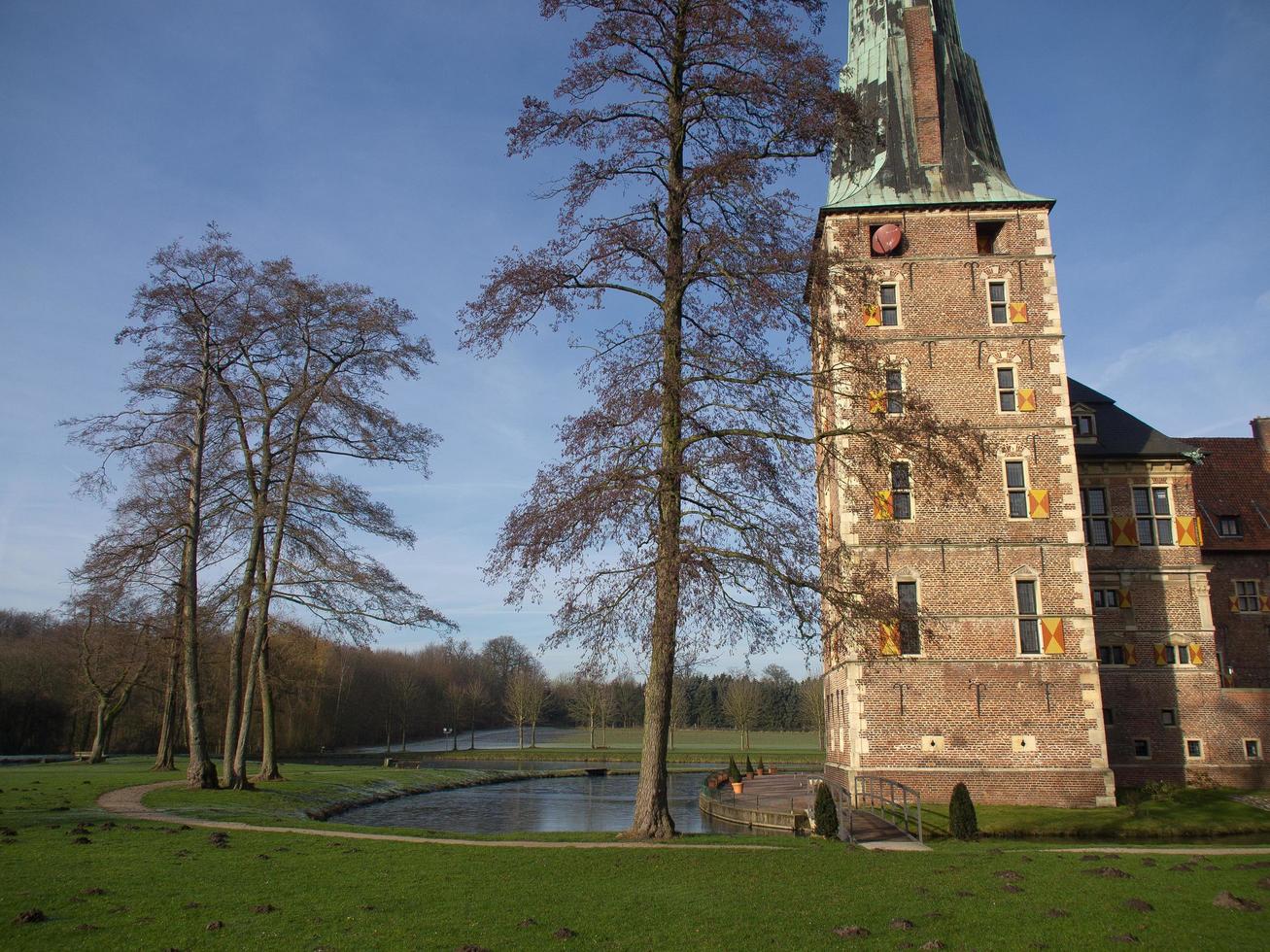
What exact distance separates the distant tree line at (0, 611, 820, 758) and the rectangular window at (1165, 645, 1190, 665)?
1696 cm

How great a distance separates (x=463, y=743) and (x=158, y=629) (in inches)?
2760

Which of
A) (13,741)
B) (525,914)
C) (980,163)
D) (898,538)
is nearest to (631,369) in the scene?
(525,914)

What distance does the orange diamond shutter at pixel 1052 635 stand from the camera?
2361cm

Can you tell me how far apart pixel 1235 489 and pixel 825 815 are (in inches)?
1025

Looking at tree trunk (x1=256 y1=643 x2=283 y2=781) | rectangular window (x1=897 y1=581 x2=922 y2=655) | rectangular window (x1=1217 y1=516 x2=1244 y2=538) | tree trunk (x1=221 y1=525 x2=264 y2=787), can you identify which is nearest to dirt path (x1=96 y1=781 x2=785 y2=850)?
tree trunk (x1=221 y1=525 x2=264 y2=787)

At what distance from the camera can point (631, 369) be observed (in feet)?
46.0

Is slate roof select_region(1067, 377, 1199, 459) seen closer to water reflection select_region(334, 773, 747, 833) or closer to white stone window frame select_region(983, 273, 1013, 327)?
white stone window frame select_region(983, 273, 1013, 327)

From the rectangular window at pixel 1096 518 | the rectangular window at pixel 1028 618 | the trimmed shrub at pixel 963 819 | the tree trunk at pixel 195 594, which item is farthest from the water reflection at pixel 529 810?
the rectangular window at pixel 1096 518

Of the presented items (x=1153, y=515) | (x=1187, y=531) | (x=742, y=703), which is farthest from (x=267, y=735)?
(x=742, y=703)

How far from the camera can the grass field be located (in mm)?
7785

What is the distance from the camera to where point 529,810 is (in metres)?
30.6

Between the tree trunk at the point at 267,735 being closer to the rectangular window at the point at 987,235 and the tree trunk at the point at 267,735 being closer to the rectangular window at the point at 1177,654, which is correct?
the rectangular window at the point at 987,235

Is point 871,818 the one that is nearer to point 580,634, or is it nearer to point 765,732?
point 580,634

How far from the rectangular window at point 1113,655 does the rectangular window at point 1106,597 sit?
1.30 meters
